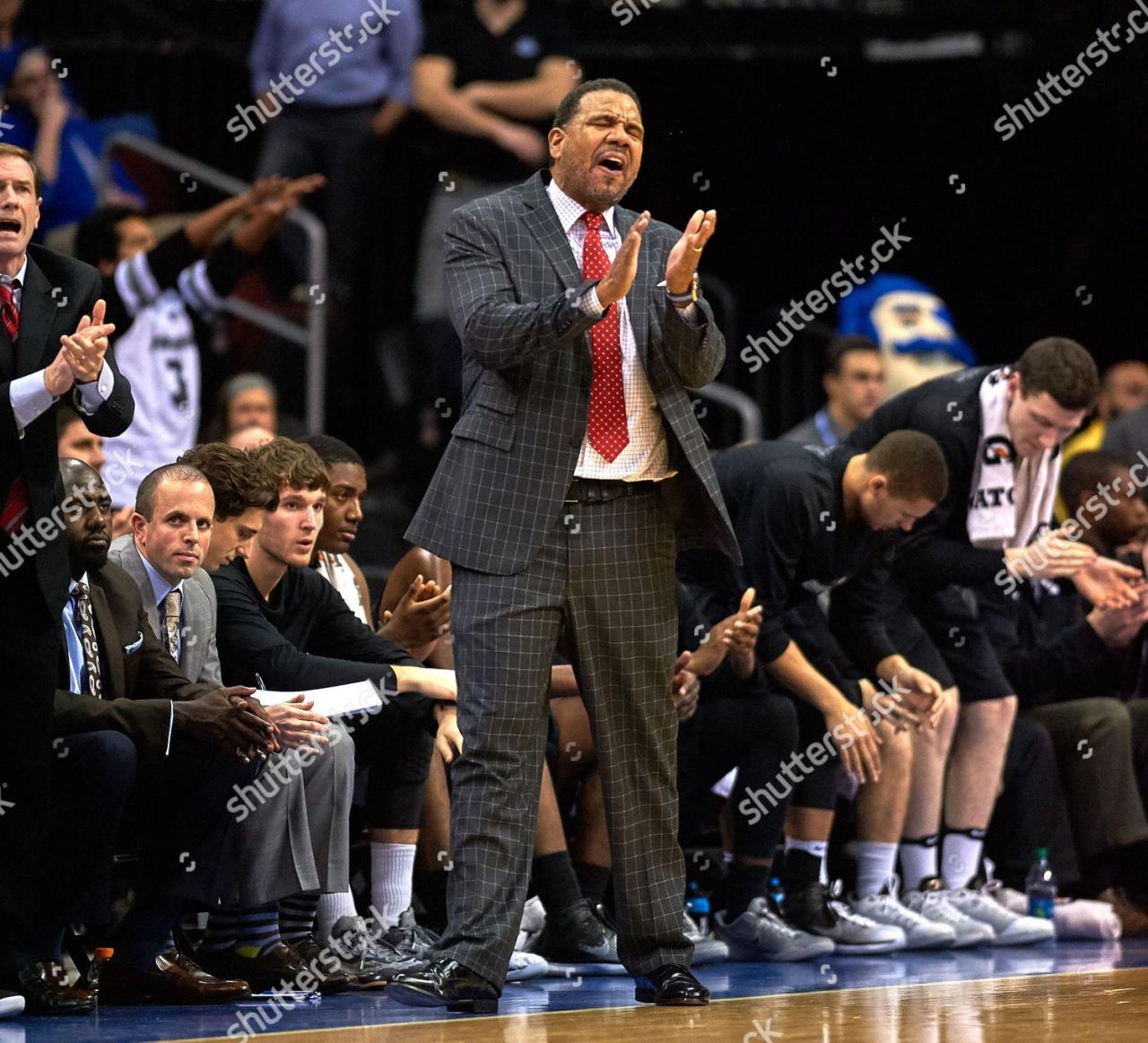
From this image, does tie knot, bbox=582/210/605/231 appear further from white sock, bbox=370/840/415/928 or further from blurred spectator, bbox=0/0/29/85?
blurred spectator, bbox=0/0/29/85

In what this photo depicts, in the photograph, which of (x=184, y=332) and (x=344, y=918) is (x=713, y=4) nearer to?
(x=184, y=332)

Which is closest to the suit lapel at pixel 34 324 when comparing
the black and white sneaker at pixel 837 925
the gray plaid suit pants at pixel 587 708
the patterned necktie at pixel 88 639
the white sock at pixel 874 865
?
the patterned necktie at pixel 88 639

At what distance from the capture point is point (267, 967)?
4.41 metres

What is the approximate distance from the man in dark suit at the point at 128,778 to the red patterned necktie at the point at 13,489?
0.30 m

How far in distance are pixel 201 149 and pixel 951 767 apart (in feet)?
15.4

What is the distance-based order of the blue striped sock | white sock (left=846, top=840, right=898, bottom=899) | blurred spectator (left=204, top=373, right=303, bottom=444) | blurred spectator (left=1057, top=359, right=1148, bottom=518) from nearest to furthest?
1. the blue striped sock
2. white sock (left=846, top=840, right=898, bottom=899)
3. blurred spectator (left=204, top=373, right=303, bottom=444)
4. blurred spectator (left=1057, top=359, right=1148, bottom=518)

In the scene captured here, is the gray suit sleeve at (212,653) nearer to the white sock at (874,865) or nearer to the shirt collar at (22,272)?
the shirt collar at (22,272)

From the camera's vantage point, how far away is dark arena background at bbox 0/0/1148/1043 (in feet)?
25.5

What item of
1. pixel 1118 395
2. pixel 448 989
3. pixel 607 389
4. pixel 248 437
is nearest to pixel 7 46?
pixel 248 437

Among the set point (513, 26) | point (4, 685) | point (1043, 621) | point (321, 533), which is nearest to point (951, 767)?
point (1043, 621)

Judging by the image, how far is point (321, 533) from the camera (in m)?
5.23

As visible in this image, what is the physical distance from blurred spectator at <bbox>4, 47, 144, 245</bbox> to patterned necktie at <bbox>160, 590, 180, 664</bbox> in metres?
3.35

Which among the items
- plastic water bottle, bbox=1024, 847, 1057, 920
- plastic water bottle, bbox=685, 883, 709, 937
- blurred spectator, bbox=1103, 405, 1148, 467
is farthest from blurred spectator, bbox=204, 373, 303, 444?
blurred spectator, bbox=1103, 405, 1148, 467

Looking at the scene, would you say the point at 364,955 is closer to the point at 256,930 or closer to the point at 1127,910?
the point at 256,930
